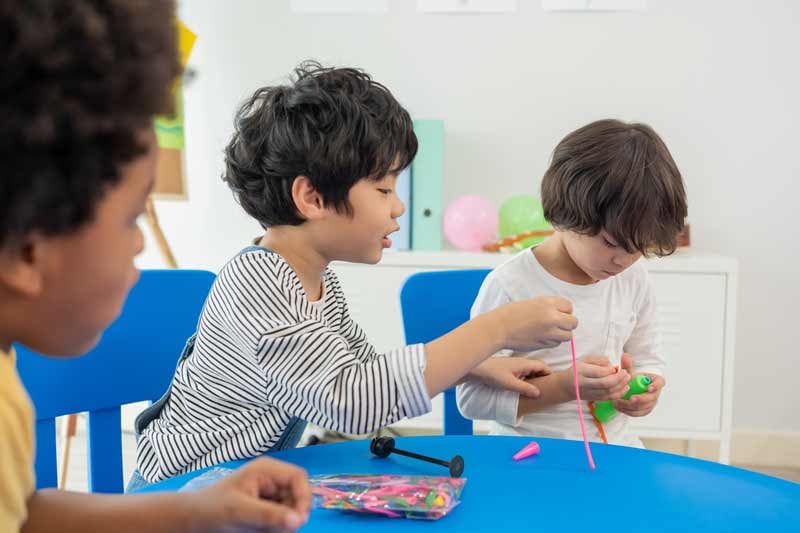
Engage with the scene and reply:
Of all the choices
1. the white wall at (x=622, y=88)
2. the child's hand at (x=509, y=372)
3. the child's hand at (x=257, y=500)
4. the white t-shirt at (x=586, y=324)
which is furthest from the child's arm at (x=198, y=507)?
the white wall at (x=622, y=88)

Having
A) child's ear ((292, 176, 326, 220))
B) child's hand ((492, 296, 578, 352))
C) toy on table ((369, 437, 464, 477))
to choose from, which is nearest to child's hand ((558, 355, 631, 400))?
child's hand ((492, 296, 578, 352))

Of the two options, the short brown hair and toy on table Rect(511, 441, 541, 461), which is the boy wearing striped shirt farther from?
the short brown hair

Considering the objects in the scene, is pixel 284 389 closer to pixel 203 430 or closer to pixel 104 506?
pixel 203 430

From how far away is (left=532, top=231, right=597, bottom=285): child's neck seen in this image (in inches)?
54.6

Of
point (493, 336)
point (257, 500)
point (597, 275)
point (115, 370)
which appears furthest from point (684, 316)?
point (257, 500)

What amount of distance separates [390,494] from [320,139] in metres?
0.49

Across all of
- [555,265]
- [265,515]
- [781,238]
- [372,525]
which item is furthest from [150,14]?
[781,238]

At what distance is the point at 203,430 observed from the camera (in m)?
1.07

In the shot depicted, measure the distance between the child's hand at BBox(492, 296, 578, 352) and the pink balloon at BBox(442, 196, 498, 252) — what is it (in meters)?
1.52

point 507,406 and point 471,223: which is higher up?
point 471,223

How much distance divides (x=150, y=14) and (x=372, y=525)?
48cm

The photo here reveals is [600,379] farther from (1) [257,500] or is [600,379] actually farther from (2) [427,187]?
(2) [427,187]

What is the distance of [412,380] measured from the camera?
92 cm

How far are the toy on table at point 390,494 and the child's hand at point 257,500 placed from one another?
0.55 ft
